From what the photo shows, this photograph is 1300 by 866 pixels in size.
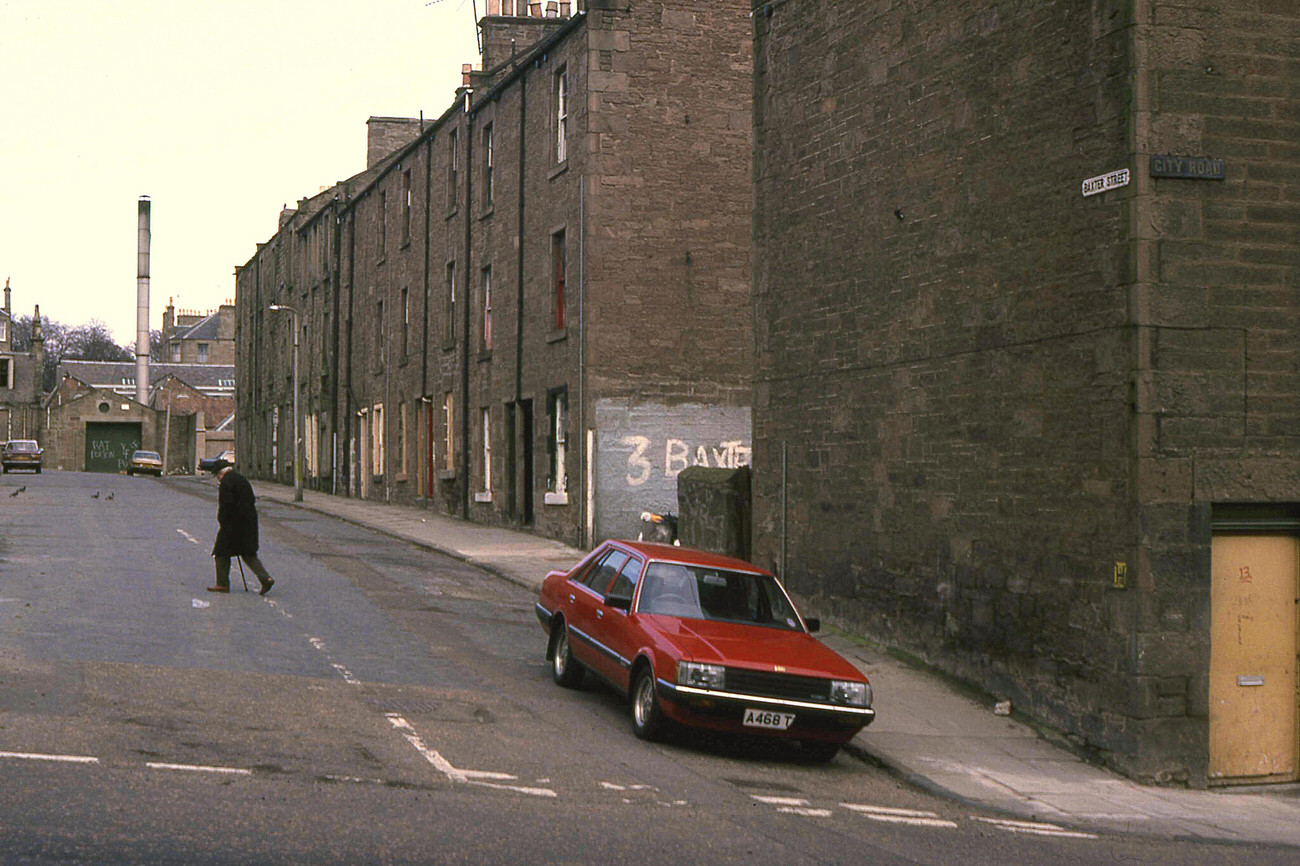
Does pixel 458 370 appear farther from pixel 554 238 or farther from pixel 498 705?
pixel 498 705

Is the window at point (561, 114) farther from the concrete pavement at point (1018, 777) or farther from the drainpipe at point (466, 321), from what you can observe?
the concrete pavement at point (1018, 777)

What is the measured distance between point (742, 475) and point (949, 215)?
6201mm

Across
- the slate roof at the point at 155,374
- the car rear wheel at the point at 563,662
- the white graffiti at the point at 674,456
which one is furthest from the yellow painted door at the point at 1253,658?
the slate roof at the point at 155,374

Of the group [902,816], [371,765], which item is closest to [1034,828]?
[902,816]

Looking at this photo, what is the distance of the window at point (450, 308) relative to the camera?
35.4 m

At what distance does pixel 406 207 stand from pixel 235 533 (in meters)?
23.5

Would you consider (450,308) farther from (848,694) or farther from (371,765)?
(371,765)

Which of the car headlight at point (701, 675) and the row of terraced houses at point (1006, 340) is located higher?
the row of terraced houses at point (1006, 340)

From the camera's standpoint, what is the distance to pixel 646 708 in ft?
36.7

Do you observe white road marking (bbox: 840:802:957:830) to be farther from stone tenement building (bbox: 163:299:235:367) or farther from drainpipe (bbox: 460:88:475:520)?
stone tenement building (bbox: 163:299:235:367)

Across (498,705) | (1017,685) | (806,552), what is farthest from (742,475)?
(498,705)

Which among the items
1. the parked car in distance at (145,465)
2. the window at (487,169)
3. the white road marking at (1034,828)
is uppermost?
the window at (487,169)

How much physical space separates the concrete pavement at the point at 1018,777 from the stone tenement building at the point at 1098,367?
1.02 ft

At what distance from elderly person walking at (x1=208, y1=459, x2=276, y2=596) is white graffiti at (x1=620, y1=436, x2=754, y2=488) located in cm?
955
